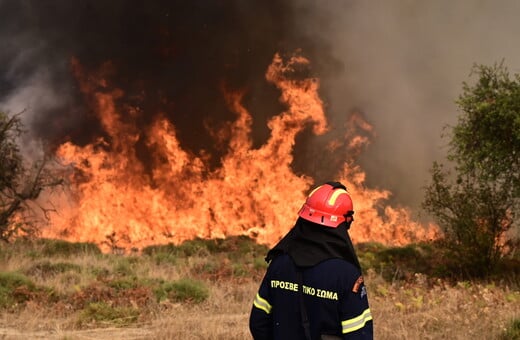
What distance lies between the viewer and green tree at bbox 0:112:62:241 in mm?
19094

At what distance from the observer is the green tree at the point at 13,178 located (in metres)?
19.1

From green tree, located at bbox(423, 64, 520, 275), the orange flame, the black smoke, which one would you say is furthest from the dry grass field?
the black smoke

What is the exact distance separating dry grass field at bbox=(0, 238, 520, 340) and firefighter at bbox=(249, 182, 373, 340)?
489 centimetres

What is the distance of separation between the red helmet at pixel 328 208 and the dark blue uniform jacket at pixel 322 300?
258 millimetres

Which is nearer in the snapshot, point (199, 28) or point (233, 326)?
point (233, 326)

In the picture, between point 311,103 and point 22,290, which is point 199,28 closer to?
point 311,103

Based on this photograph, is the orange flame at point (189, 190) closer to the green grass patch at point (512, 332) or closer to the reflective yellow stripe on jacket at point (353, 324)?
the green grass patch at point (512, 332)

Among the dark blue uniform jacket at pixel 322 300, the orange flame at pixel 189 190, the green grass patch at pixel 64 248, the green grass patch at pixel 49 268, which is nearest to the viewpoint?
the dark blue uniform jacket at pixel 322 300

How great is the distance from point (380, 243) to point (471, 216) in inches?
269

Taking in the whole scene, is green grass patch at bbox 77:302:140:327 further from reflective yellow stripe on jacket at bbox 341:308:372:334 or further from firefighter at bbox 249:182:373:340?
reflective yellow stripe on jacket at bbox 341:308:372:334

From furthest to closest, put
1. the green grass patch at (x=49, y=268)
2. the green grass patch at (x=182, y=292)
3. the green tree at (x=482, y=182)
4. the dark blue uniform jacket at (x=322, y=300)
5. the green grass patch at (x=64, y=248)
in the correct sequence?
1. the green grass patch at (x=64, y=248)
2. the green grass patch at (x=49, y=268)
3. the green tree at (x=482, y=182)
4. the green grass patch at (x=182, y=292)
5. the dark blue uniform jacket at (x=322, y=300)

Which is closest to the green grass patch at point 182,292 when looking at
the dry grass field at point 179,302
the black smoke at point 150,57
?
the dry grass field at point 179,302

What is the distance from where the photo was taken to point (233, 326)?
920 cm

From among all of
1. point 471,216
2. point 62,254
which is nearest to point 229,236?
point 62,254
